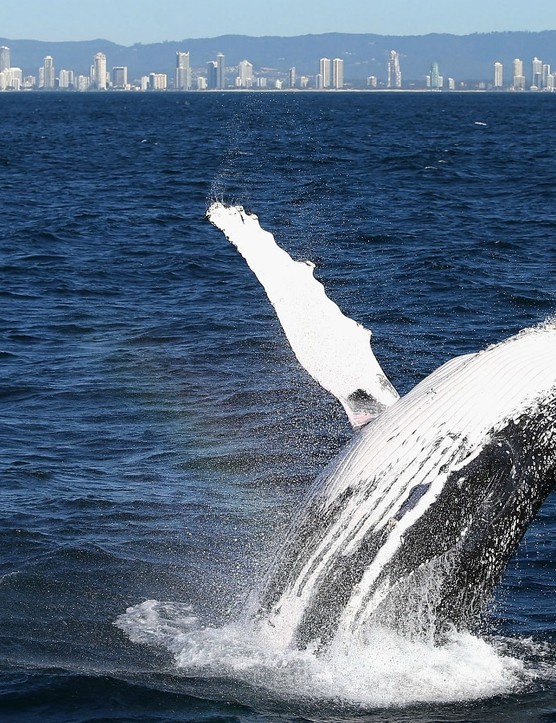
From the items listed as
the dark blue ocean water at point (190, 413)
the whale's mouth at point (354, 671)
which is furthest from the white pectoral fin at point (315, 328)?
the dark blue ocean water at point (190, 413)

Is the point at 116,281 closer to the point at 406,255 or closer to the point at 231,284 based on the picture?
the point at 231,284

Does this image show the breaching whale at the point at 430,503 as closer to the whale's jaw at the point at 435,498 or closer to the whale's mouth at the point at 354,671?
the whale's jaw at the point at 435,498

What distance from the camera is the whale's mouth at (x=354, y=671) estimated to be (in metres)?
6.61

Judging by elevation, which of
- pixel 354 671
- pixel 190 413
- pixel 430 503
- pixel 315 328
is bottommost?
pixel 354 671

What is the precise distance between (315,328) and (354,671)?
2.10m

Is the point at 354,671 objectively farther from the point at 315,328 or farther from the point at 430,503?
the point at 315,328

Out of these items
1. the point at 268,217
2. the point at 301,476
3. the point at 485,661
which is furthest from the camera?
the point at 268,217

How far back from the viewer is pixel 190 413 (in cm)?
1256

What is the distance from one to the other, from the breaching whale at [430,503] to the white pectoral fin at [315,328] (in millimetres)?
695

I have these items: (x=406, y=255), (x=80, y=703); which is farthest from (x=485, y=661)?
(x=406, y=255)

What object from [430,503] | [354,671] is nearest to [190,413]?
[354,671]

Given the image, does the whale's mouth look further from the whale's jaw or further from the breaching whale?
the whale's jaw

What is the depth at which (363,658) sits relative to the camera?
21.6 ft

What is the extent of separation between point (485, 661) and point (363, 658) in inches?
35.3
